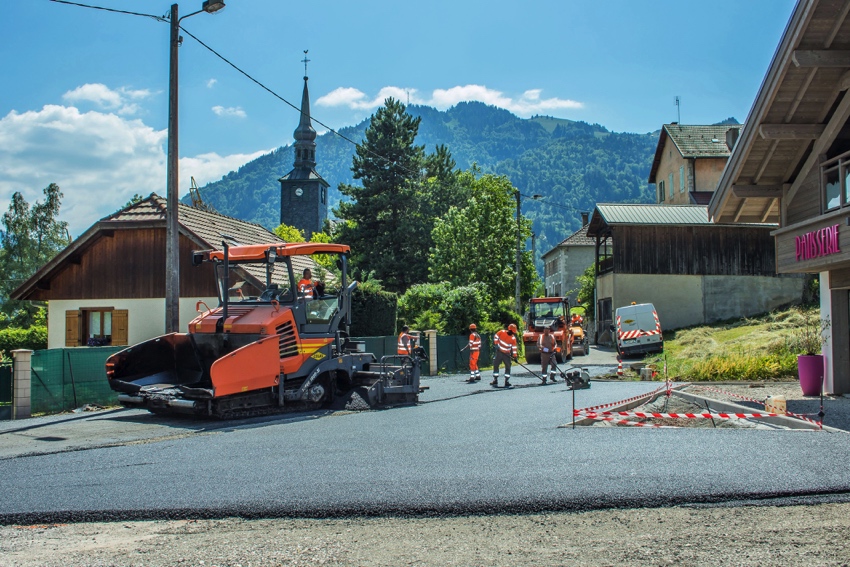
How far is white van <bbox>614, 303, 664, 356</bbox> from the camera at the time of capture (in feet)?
105

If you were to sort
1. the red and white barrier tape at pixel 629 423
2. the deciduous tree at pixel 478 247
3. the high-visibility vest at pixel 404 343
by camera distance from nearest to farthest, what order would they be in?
the red and white barrier tape at pixel 629 423, the high-visibility vest at pixel 404 343, the deciduous tree at pixel 478 247

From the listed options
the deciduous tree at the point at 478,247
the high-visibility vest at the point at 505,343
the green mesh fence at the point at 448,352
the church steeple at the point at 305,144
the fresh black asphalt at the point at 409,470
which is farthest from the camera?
the church steeple at the point at 305,144

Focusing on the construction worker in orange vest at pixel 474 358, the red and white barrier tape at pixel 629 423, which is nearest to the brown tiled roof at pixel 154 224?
the construction worker in orange vest at pixel 474 358

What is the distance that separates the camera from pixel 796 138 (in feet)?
49.4

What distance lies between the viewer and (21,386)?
44.0 feet

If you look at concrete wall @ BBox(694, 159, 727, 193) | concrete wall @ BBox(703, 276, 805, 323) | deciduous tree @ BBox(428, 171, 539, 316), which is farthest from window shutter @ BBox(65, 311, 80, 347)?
concrete wall @ BBox(694, 159, 727, 193)

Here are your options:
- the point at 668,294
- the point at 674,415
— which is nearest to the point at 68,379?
the point at 674,415

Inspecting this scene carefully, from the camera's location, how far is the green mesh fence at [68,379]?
1404 centimetres

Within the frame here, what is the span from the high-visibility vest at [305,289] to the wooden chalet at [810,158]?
8803mm

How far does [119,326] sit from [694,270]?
1097 inches

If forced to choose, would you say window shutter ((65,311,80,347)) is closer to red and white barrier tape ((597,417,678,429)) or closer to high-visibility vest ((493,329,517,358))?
high-visibility vest ((493,329,517,358))

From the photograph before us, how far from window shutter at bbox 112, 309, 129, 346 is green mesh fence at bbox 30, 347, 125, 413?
35.4ft

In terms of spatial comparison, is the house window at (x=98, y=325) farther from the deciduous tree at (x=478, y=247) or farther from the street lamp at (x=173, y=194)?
the deciduous tree at (x=478, y=247)

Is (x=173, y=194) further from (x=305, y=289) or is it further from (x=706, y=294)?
(x=706, y=294)
